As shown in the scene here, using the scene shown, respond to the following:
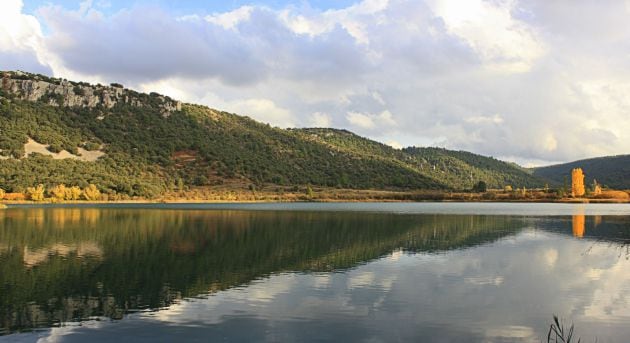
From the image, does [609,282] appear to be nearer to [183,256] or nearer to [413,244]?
[413,244]

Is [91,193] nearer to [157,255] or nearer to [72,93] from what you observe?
[72,93]

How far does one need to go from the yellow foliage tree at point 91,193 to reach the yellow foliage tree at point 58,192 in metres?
3.86

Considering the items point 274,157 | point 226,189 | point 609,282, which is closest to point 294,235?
point 609,282

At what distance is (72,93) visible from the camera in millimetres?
148750

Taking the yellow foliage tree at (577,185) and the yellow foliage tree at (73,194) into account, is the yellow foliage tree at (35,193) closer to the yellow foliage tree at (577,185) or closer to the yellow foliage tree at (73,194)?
the yellow foliage tree at (73,194)

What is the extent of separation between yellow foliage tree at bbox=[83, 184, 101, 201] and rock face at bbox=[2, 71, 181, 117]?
48061mm

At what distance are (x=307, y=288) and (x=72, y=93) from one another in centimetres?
14583

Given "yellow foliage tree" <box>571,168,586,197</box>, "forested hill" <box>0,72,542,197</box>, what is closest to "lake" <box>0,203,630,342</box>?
"forested hill" <box>0,72,542,197</box>

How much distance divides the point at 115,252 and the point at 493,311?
22.5m

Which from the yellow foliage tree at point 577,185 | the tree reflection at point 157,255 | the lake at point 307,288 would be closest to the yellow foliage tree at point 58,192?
the tree reflection at point 157,255

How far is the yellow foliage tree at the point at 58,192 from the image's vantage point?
99875 millimetres

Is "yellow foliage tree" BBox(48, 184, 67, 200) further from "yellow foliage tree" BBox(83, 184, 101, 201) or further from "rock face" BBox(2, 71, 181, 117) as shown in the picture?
"rock face" BBox(2, 71, 181, 117)

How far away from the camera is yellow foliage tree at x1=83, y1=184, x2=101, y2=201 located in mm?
103250

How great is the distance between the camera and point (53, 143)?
119000 millimetres
